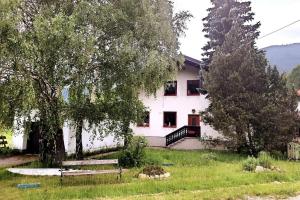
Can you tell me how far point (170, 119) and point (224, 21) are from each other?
9369 millimetres

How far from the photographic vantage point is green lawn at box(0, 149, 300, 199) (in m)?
11.8

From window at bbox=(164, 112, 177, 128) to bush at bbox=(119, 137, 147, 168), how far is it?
44.8 feet

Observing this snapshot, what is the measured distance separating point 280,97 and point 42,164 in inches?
573

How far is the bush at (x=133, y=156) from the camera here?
19469 millimetres

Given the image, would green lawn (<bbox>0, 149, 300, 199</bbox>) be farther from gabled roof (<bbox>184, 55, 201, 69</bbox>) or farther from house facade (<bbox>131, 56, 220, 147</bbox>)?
gabled roof (<bbox>184, 55, 201, 69</bbox>)

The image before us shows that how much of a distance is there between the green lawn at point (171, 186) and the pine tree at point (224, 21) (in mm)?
17652

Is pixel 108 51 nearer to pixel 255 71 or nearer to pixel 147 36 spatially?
pixel 147 36

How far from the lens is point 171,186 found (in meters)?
12.9

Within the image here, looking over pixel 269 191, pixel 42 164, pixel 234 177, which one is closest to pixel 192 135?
pixel 42 164

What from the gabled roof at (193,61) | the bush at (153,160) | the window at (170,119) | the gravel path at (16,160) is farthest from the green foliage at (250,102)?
the gravel path at (16,160)

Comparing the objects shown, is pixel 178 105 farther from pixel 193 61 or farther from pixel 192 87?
pixel 193 61

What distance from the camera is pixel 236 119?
24406 millimetres

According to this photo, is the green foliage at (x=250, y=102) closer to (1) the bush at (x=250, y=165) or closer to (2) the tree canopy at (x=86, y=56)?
(1) the bush at (x=250, y=165)

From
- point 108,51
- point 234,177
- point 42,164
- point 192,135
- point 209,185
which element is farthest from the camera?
point 192,135
